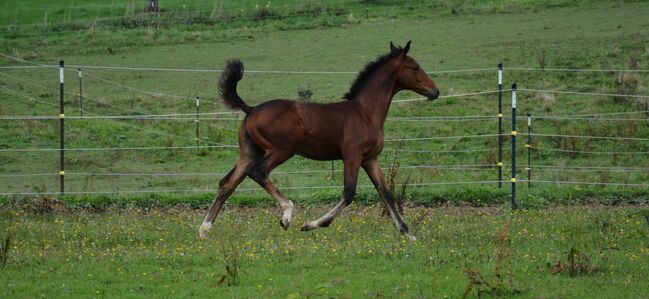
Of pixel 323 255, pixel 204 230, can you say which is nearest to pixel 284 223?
pixel 204 230

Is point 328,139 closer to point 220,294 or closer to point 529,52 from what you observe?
point 220,294

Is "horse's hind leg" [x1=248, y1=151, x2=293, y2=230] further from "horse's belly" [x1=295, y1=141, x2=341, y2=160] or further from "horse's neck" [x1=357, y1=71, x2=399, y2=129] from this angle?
"horse's neck" [x1=357, y1=71, x2=399, y2=129]

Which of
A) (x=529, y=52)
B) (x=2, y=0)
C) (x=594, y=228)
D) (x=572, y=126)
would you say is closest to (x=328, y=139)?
(x=594, y=228)

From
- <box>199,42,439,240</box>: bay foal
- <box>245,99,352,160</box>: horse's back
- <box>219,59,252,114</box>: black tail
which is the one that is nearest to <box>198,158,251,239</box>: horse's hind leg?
<box>199,42,439,240</box>: bay foal

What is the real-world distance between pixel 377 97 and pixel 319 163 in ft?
27.5

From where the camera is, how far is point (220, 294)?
10.4 meters

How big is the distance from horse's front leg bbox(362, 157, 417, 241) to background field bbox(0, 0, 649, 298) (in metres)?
0.31

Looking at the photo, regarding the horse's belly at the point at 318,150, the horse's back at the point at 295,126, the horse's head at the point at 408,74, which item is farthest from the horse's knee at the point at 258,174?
the horse's head at the point at 408,74

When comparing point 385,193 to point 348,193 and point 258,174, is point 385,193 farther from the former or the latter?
point 258,174

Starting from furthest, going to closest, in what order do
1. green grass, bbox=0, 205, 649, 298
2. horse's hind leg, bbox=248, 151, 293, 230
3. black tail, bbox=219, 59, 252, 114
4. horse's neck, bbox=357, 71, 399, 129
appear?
horse's neck, bbox=357, 71, 399, 129 < black tail, bbox=219, 59, 252, 114 < horse's hind leg, bbox=248, 151, 293, 230 < green grass, bbox=0, 205, 649, 298

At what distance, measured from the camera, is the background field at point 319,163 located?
11.4 m

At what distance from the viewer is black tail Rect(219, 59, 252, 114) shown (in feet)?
45.9

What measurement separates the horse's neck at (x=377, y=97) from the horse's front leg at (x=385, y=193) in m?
0.51

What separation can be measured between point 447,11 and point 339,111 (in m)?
26.3
